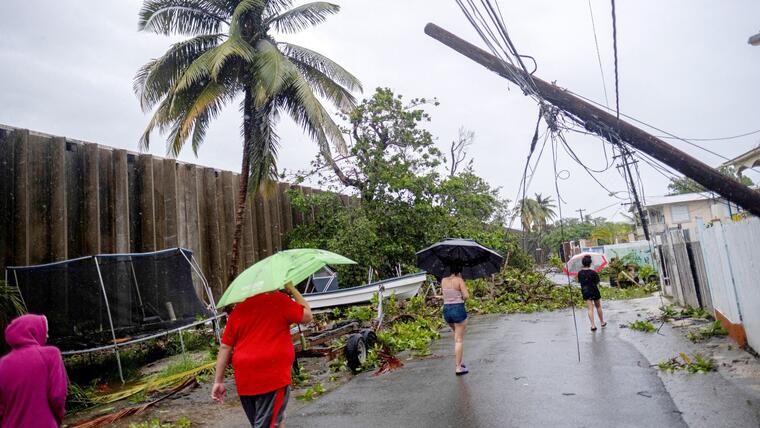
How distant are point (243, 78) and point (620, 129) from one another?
36.4 ft

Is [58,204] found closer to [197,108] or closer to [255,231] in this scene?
[197,108]

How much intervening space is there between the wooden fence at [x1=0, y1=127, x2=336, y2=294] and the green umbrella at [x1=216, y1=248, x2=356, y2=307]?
27.8 feet

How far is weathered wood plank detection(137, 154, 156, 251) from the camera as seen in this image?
520 inches

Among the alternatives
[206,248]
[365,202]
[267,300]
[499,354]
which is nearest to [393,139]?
[365,202]

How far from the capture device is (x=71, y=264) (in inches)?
378

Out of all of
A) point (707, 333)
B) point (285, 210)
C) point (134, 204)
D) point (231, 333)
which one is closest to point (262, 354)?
point (231, 333)

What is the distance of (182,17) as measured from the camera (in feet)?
45.6

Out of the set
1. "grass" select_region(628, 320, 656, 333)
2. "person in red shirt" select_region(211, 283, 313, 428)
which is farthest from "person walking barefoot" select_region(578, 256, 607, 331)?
"person in red shirt" select_region(211, 283, 313, 428)

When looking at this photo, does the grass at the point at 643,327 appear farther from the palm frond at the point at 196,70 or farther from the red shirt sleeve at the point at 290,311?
the palm frond at the point at 196,70

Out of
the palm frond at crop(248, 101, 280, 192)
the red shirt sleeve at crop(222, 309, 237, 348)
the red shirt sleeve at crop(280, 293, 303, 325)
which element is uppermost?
the palm frond at crop(248, 101, 280, 192)

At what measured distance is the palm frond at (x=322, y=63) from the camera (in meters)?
15.2

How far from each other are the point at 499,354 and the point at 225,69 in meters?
10.5

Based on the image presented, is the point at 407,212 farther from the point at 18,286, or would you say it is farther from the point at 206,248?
the point at 18,286

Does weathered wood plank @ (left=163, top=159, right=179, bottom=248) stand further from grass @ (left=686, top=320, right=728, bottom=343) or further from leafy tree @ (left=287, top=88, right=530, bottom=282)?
grass @ (left=686, top=320, right=728, bottom=343)
